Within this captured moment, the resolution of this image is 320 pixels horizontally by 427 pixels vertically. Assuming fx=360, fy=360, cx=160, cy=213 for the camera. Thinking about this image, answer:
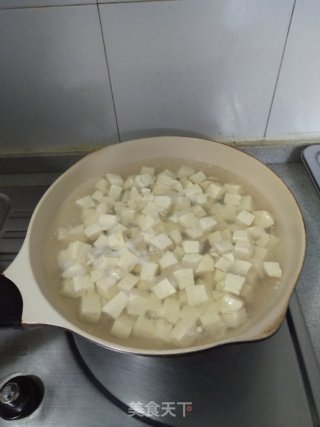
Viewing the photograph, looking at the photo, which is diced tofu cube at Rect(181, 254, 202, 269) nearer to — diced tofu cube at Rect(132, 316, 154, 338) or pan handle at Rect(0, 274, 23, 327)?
diced tofu cube at Rect(132, 316, 154, 338)

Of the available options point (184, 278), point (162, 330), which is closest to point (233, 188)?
point (184, 278)

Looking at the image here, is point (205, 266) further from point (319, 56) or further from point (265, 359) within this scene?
point (319, 56)

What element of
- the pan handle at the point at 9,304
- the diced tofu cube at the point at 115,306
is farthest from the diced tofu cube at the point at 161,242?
the pan handle at the point at 9,304

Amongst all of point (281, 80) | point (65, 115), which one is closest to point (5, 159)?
point (65, 115)

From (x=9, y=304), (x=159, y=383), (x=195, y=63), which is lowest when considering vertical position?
(x=159, y=383)

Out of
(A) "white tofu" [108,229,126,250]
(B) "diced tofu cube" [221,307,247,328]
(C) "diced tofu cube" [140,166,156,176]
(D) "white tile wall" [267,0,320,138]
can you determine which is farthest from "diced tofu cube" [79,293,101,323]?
(D) "white tile wall" [267,0,320,138]

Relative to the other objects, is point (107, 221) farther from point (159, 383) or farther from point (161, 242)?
point (159, 383)
